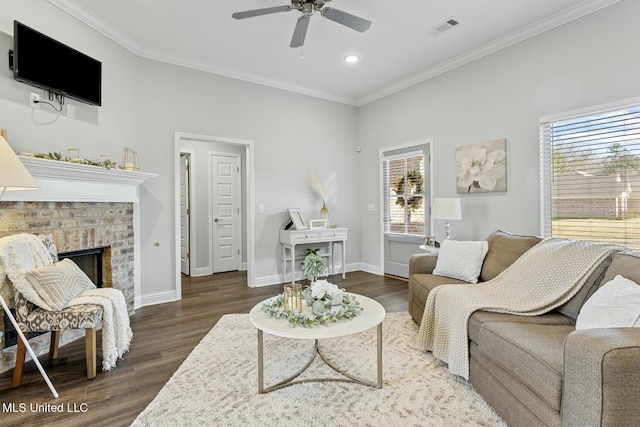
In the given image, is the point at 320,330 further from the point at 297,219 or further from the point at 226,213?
the point at 226,213

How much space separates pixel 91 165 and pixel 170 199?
1173mm

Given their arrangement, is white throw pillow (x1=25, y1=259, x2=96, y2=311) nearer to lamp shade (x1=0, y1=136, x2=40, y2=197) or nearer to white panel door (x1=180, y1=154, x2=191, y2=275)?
lamp shade (x1=0, y1=136, x2=40, y2=197)

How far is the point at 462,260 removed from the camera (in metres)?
2.90

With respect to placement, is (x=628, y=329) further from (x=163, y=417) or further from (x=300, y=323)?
(x=163, y=417)

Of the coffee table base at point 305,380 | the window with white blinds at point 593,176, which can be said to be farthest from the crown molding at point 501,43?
the coffee table base at point 305,380

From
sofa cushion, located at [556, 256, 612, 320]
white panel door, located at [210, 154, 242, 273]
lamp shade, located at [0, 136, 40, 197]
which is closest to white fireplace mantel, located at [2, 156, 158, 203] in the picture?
lamp shade, located at [0, 136, 40, 197]

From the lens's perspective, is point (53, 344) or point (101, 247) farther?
point (101, 247)

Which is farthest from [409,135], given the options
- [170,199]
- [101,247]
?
[101,247]

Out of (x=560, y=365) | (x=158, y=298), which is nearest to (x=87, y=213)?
(x=158, y=298)

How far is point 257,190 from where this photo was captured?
15.1 ft

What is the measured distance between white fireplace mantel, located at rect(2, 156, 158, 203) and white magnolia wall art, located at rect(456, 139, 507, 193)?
3.61 metres

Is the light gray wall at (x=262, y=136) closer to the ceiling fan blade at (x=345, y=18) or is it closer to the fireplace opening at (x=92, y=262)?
the fireplace opening at (x=92, y=262)

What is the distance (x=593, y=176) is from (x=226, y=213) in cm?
508

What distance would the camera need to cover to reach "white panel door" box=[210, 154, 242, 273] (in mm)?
5684
